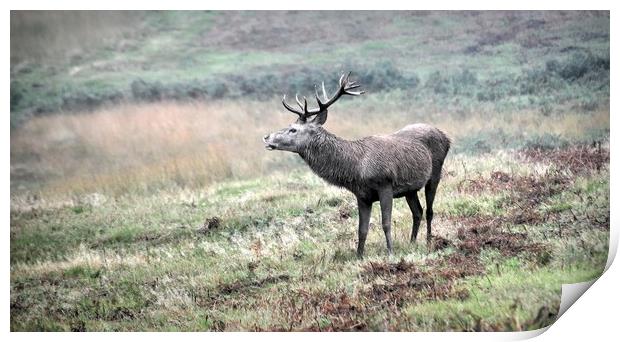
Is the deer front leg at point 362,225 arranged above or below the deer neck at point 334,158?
below

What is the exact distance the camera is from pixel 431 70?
23.5 meters

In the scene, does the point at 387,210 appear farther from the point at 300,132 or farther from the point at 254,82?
the point at 254,82

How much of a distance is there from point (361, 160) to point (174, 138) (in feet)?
32.9

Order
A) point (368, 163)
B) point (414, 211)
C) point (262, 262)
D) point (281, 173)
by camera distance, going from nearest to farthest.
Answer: point (368, 163) < point (262, 262) < point (414, 211) < point (281, 173)

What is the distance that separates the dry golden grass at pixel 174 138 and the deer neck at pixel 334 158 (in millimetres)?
6783

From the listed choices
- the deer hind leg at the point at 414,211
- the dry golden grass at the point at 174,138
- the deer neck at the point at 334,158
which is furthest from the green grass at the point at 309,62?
the deer neck at the point at 334,158

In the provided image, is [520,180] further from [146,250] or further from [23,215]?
[23,215]

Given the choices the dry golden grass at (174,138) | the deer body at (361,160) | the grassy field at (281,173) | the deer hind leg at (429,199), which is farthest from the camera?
the dry golden grass at (174,138)

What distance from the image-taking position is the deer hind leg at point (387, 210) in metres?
11.2

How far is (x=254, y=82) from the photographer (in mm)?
24234

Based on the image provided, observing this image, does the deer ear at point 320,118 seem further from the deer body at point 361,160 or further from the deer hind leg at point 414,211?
the deer hind leg at point 414,211

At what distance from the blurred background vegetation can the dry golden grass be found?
0.15 feet

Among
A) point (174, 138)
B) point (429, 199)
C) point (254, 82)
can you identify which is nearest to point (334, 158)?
point (429, 199)
